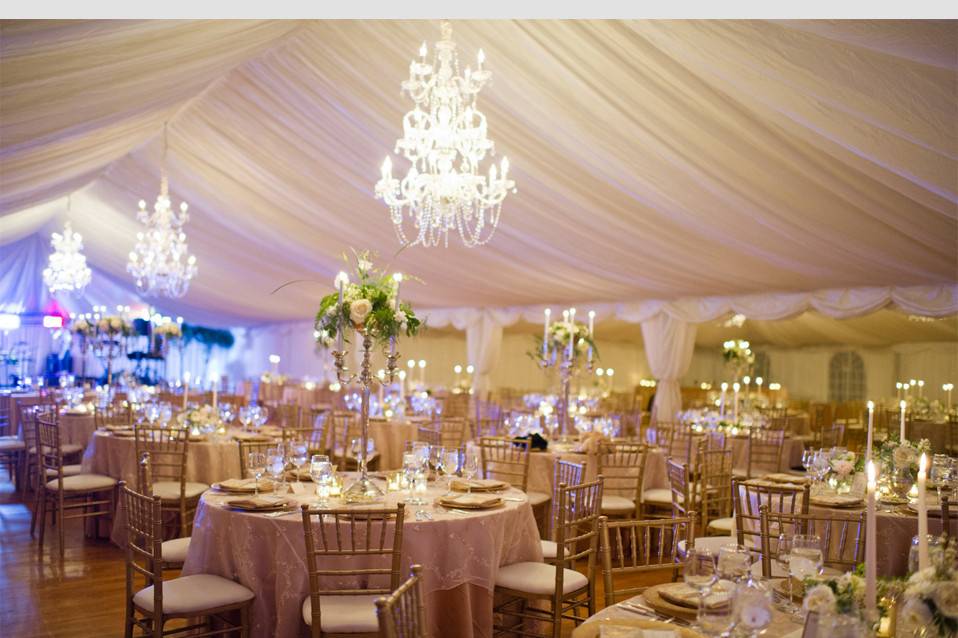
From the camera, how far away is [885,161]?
18.5ft

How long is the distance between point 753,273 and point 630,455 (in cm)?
407

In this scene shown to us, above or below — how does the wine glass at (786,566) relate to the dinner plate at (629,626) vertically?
above

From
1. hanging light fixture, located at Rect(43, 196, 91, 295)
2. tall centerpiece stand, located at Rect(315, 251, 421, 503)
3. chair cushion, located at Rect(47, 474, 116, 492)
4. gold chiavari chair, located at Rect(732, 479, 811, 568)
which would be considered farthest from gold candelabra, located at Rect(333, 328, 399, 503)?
hanging light fixture, located at Rect(43, 196, 91, 295)

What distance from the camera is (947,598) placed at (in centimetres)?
196

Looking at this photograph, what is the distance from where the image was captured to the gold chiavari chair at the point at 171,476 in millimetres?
6016

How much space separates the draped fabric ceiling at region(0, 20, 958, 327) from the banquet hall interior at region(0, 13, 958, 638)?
36mm

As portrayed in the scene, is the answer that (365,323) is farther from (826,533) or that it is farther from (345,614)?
(826,533)

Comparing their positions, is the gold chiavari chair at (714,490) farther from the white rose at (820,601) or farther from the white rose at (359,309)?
the white rose at (820,601)

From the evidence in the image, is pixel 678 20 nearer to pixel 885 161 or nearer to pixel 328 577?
pixel 885 161

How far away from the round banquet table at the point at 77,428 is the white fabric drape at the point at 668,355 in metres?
Result: 7.62

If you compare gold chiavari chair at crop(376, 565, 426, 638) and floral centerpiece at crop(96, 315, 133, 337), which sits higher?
floral centerpiece at crop(96, 315, 133, 337)

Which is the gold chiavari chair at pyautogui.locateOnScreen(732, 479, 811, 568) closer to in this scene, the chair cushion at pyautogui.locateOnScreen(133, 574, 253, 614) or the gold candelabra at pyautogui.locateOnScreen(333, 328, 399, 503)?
the gold candelabra at pyautogui.locateOnScreen(333, 328, 399, 503)

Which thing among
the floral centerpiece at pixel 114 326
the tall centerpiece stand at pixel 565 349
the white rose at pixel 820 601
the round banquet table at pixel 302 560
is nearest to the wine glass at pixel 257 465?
the round banquet table at pixel 302 560

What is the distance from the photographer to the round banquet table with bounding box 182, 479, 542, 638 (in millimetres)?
3650
